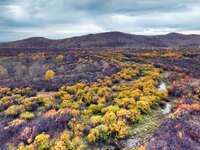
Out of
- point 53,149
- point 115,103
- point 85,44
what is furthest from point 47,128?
point 85,44

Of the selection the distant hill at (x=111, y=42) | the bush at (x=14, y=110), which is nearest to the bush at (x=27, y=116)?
the bush at (x=14, y=110)

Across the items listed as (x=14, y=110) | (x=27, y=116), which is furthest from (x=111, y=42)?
(x=27, y=116)

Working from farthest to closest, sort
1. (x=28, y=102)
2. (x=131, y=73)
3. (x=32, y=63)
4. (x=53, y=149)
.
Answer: (x=32, y=63)
(x=131, y=73)
(x=28, y=102)
(x=53, y=149)

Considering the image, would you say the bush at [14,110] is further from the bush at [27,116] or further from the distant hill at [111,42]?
the distant hill at [111,42]

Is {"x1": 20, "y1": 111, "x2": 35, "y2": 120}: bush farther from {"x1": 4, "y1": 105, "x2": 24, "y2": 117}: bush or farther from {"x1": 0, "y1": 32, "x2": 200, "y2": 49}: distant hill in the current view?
{"x1": 0, "y1": 32, "x2": 200, "y2": 49}: distant hill

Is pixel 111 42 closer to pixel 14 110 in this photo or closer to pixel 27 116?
pixel 14 110

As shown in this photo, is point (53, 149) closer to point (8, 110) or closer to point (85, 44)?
point (8, 110)

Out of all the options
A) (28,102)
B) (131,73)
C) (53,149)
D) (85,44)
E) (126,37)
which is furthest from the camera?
(126,37)

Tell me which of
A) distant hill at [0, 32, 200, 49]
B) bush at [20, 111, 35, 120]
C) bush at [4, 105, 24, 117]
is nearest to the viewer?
bush at [20, 111, 35, 120]

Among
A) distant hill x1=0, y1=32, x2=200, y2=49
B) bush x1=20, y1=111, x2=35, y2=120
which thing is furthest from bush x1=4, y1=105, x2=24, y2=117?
distant hill x1=0, y1=32, x2=200, y2=49

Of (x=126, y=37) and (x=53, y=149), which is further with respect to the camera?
(x=126, y=37)

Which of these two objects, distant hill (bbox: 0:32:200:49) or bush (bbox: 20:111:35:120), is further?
distant hill (bbox: 0:32:200:49)
